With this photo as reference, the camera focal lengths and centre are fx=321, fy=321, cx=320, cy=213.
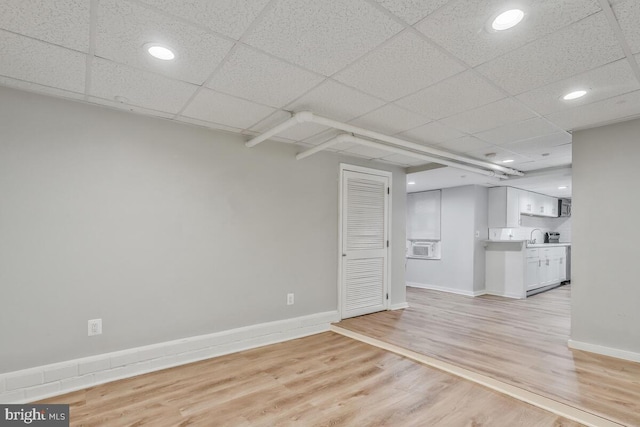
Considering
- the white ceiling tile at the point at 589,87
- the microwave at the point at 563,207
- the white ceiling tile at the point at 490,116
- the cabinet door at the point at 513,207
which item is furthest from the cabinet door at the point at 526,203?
the white ceiling tile at the point at 589,87

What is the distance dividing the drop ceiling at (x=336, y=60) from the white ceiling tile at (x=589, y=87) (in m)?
0.01

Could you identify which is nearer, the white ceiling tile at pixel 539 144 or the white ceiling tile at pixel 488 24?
the white ceiling tile at pixel 488 24

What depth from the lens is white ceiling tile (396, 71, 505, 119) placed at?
7.81 ft

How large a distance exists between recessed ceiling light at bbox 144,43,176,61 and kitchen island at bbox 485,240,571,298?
6395 mm

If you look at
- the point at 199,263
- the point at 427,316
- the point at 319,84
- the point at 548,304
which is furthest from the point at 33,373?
the point at 548,304

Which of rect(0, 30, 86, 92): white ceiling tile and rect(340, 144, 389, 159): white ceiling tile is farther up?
rect(0, 30, 86, 92): white ceiling tile

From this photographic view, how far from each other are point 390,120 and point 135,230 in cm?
264

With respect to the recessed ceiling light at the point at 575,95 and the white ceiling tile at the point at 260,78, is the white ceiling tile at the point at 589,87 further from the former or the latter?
the white ceiling tile at the point at 260,78

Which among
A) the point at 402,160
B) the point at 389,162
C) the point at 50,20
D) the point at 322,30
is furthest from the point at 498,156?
the point at 50,20

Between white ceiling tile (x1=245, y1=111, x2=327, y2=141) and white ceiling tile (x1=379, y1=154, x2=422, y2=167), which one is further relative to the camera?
white ceiling tile (x1=379, y1=154, x2=422, y2=167)

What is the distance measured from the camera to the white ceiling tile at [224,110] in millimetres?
2689

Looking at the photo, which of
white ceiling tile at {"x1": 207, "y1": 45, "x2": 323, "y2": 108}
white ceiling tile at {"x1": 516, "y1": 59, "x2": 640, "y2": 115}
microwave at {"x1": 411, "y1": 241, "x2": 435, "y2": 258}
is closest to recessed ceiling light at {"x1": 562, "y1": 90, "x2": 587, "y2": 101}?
white ceiling tile at {"x1": 516, "y1": 59, "x2": 640, "y2": 115}

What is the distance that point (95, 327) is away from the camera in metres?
2.76

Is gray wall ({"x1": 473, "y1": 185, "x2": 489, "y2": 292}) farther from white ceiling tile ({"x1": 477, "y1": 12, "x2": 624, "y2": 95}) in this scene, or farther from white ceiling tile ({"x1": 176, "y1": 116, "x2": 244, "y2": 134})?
white ceiling tile ({"x1": 176, "y1": 116, "x2": 244, "y2": 134})
